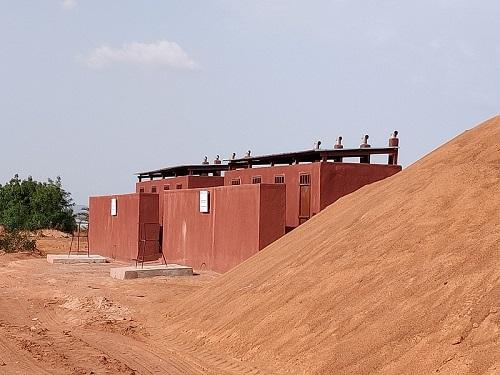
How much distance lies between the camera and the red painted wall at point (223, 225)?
16.9 metres

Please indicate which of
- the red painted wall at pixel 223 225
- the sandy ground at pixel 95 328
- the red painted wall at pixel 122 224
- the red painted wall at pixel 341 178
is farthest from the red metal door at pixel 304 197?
the red painted wall at pixel 122 224

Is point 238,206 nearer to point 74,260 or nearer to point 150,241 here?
point 150,241

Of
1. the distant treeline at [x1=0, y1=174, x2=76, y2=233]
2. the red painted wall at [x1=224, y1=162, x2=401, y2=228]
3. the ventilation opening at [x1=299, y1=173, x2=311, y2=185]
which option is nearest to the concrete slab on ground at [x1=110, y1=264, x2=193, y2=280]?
the red painted wall at [x1=224, y1=162, x2=401, y2=228]

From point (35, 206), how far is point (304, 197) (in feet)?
118

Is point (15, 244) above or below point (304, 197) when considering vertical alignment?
below

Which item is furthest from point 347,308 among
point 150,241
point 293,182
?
point 150,241

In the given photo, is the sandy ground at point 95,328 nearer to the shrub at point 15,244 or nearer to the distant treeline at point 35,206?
the shrub at point 15,244

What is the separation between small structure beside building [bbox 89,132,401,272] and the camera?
56.1 ft

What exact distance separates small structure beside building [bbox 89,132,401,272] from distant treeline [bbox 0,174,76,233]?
74.0ft

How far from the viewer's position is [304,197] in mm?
17812

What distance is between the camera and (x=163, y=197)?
81.3 ft

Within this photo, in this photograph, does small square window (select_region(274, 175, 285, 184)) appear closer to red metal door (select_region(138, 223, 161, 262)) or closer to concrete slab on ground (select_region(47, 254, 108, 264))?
red metal door (select_region(138, 223, 161, 262))

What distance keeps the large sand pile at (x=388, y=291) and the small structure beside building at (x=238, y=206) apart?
4482mm

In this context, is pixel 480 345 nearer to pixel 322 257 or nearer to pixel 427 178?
pixel 322 257
